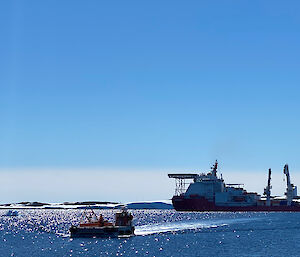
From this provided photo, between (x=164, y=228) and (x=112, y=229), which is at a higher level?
(x=112, y=229)

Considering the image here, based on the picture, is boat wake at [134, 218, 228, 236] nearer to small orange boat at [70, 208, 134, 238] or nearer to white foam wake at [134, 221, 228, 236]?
white foam wake at [134, 221, 228, 236]

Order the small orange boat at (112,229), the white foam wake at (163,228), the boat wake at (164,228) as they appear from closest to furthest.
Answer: the small orange boat at (112,229) < the boat wake at (164,228) < the white foam wake at (163,228)

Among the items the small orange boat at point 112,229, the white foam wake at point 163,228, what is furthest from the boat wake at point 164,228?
the small orange boat at point 112,229

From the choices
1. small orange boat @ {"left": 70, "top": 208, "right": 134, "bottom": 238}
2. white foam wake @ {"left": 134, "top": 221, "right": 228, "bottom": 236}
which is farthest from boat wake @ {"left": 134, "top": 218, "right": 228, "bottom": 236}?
small orange boat @ {"left": 70, "top": 208, "right": 134, "bottom": 238}

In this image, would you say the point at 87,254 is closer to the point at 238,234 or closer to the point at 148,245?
the point at 148,245

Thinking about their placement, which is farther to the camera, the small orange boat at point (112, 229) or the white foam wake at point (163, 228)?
the white foam wake at point (163, 228)

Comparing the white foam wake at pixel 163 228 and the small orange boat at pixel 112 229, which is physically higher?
the small orange boat at pixel 112 229

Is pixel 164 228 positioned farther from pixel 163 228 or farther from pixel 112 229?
pixel 112 229

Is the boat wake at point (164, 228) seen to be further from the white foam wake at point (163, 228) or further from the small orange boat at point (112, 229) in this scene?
the small orange boat at point (112, 229)

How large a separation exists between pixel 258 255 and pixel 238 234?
145 feet

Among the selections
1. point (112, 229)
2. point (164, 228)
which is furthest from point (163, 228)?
point (112, 229)

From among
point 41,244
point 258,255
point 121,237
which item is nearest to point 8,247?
point 41,244

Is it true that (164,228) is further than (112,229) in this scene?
Yes

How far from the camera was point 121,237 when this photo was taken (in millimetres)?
122750
